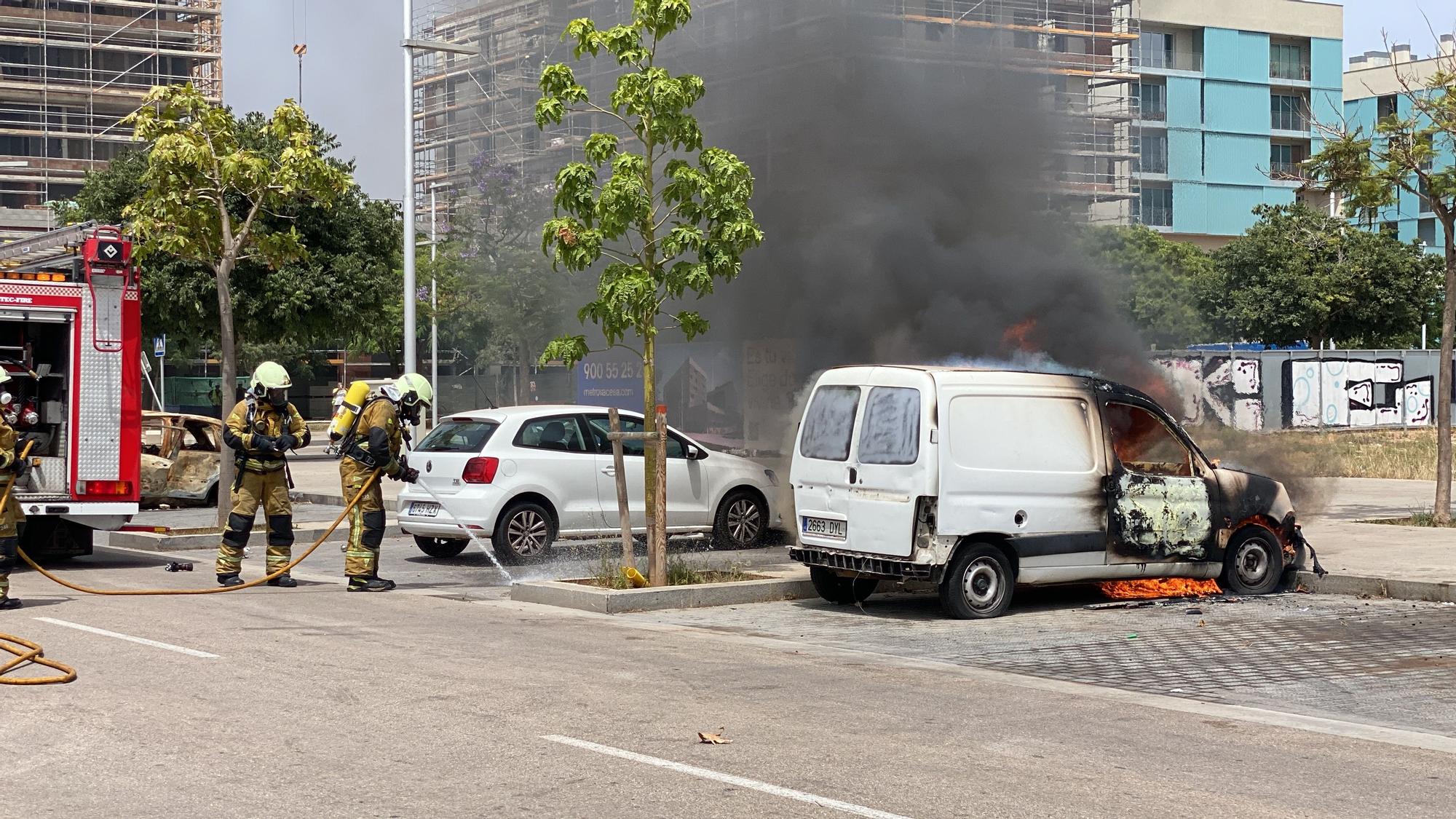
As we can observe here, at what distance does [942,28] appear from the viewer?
20.2 metres

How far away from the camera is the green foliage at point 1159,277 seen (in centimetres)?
2081

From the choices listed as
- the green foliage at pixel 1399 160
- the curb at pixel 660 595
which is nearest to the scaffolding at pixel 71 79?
the green foliage at pixel 1399 160

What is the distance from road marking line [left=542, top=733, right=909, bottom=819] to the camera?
5.40 meters

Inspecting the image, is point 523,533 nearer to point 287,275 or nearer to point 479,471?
point 479,471

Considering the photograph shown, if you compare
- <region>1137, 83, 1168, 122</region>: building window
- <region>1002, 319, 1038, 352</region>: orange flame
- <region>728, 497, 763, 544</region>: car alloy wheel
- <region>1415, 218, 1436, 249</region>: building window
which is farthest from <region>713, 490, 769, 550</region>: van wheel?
<region>1415, 218, 1436, 249</region>: building window

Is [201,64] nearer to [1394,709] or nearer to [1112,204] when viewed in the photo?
[1112,204]

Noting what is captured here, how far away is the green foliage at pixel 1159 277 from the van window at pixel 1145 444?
29.4 feet

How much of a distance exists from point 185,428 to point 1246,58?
61.5 m

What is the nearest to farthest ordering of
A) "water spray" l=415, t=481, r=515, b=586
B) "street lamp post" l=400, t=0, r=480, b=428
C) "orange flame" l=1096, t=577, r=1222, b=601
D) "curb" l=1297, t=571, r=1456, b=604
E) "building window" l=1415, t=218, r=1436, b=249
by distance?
"curb" l=1297, t=571, r=1456, b=604
"orange flame" l=1096, t=577, r=1222, b=601
"water spray" l=415, t=481, r=515, b=586
"street lamp post" l=400, t=0, r=480, b=428
"building window" l=1415, t=218, r=1436, b=249

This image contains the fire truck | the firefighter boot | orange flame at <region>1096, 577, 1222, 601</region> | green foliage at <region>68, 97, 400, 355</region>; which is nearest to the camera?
orange flame at <region>1096, 577, 1222, 601</region>

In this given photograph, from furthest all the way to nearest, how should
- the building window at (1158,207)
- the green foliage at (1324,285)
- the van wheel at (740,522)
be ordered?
the building window at (1158,207), the green foliage at (1324,285), the van wheel at (740,522)

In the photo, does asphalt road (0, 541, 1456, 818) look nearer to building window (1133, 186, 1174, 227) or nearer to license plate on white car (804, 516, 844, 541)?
license plate on white car (804, 516, 844, 541)

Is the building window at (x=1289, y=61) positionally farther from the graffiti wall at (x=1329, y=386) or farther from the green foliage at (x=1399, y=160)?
the green foliage at (x=1399, y=160)

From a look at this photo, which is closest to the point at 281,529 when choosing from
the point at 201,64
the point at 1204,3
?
the point at 1204,3
